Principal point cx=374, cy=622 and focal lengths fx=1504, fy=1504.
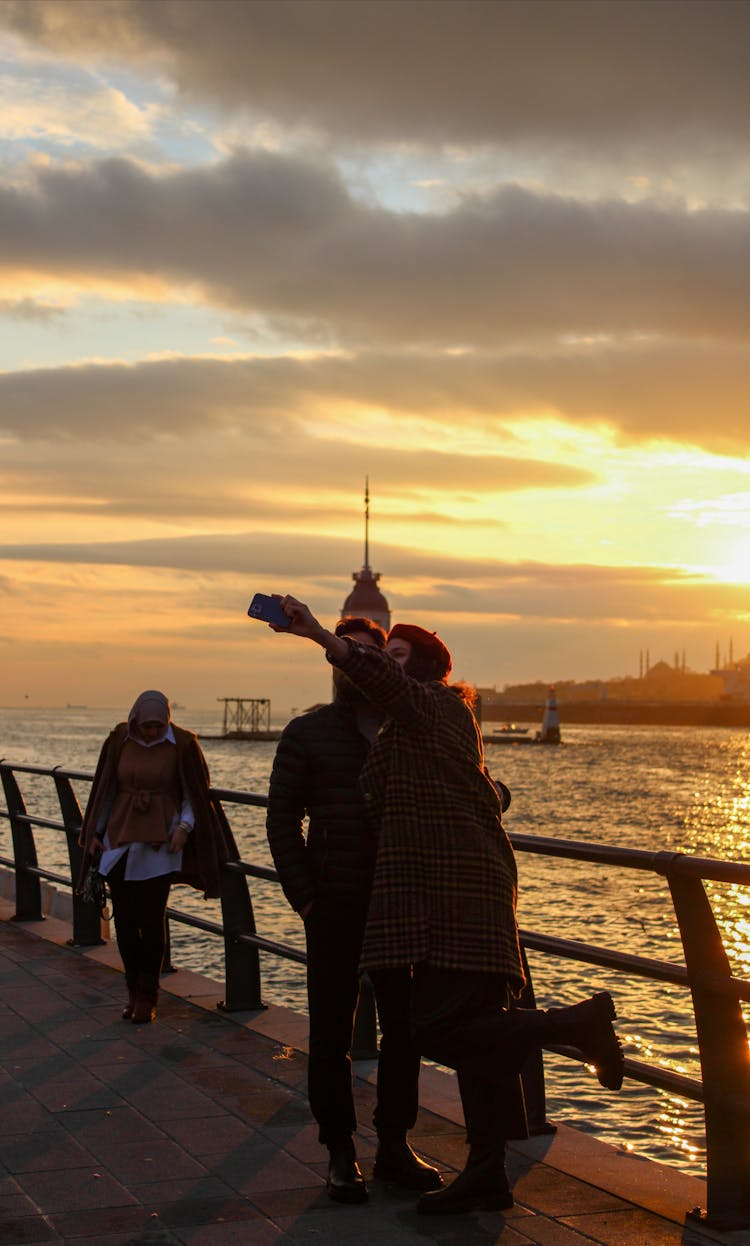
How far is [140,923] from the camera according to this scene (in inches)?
304

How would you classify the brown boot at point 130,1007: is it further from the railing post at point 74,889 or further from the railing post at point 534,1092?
the railing post at point 534,1092

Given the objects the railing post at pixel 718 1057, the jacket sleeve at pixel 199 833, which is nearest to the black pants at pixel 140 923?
the jacket sleeve at pixel 199 833

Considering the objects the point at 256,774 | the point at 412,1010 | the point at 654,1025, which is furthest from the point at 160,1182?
the point at 256,774

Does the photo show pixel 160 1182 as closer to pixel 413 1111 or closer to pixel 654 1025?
pixel 413 1111

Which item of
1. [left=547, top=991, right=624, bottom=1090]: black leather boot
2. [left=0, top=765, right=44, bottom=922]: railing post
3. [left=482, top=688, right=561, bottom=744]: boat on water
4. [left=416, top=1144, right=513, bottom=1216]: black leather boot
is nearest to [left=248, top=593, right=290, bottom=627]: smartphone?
[left=547, top=991, right=624, bottom=1090]: black leather boot

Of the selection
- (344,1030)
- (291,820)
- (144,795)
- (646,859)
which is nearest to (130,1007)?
(144,795)

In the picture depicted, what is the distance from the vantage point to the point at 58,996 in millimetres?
8180

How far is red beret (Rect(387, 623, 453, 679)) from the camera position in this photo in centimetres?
461

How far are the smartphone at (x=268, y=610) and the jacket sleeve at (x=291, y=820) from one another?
61 cm

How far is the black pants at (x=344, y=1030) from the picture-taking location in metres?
4.84

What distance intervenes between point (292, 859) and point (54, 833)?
3577 cm

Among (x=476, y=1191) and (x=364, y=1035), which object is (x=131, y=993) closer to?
(x=364, y=1035)

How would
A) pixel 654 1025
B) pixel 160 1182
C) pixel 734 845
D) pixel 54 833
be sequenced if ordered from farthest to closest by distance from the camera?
1. pixel 734 845
2. pixel 54 833
3. pixel 654 1025
4. pixel 160 1182

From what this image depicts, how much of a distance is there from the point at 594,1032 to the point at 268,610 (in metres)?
1.61
